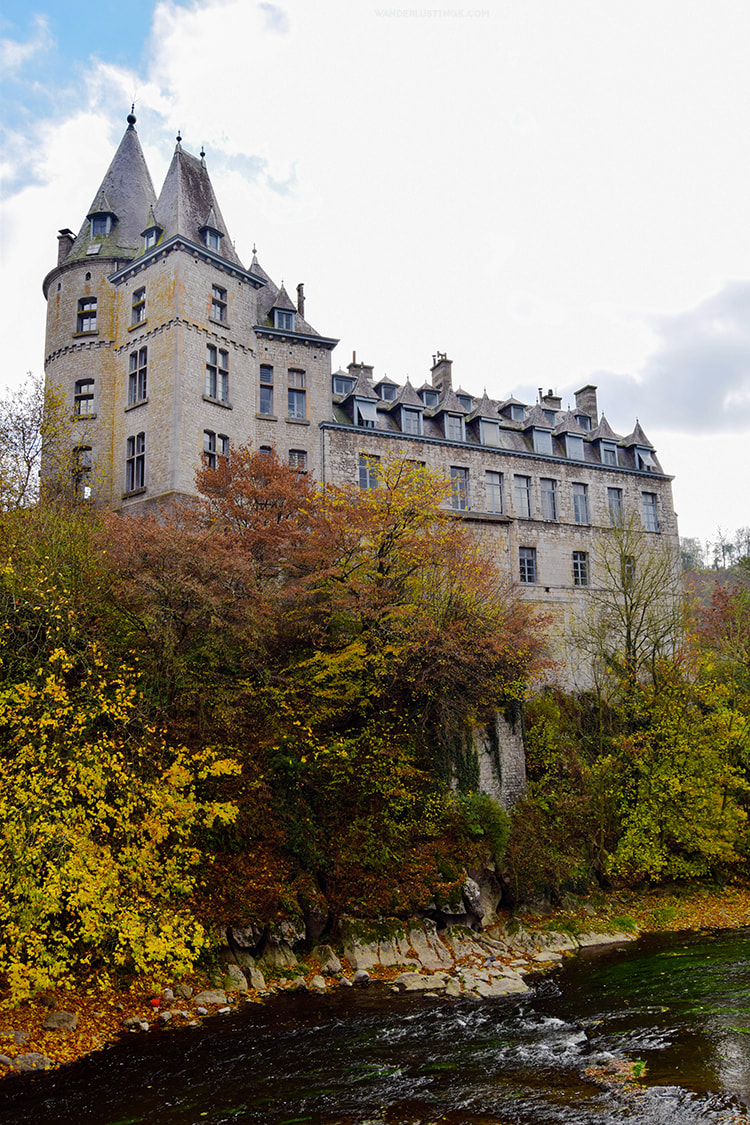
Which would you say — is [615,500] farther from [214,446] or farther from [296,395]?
[214,446]

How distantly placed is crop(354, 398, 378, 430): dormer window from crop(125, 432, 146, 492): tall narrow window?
9.20 m

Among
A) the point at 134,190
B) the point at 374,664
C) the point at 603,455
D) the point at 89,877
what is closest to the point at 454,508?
the point at 603,455

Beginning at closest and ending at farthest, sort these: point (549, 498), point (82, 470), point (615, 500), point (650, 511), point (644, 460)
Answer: point (82, 470) → point (549, 498) → point (615, 500) → point (650, 511) → point (644, 460)

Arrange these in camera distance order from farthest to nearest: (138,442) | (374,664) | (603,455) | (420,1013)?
(603,455)
(138,442)
(374,664)
(420,1013)

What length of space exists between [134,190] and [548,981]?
1332 inches

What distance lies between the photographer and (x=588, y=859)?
24250mm

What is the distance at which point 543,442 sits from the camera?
40.1 metres

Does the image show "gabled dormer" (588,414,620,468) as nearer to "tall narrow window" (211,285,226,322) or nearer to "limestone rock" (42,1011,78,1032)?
"tall narrow window" (211,285,226,322)

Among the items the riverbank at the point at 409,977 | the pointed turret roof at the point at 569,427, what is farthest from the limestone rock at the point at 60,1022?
the pointed turret roof at the point at 569,427

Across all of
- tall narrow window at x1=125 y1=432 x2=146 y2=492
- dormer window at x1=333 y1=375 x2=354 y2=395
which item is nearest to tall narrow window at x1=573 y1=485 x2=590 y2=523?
dormer window at x1=333 y1=375 x2=354 y2=395

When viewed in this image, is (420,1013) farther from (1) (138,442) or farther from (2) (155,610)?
(1) (138,442)

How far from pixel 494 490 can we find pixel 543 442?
4.47 metres

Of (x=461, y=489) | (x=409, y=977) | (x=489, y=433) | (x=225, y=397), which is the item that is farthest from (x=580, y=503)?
(x=409, y=977)

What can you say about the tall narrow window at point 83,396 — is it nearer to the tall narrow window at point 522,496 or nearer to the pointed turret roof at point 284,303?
the pointed turret roof at point 284,303
